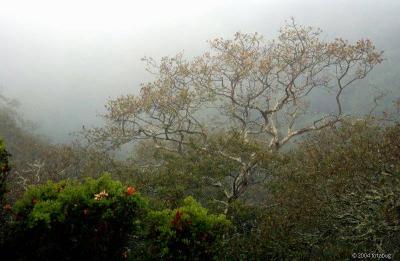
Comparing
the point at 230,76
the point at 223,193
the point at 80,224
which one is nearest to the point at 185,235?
the point at 80,224

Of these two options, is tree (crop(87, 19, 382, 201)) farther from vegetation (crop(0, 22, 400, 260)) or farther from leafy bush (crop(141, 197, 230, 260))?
leafy bush (crop(141, 197, 230, 260))

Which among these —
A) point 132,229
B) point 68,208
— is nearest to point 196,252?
point 132,229

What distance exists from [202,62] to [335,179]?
10.8 m

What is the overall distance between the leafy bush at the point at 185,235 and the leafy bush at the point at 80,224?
0.56 m

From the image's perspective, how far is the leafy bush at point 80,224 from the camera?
8977 millimetres

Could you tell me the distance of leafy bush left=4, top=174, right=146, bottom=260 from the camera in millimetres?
8977

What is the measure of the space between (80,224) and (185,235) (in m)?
2.22

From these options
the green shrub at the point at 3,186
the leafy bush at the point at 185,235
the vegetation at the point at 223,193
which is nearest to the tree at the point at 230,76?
the vegetation at the point at 223,193

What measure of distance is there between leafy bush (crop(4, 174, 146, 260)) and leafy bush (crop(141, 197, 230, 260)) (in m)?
0.56

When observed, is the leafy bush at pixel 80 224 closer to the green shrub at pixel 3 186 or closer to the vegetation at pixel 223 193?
the vegetation at pixel 223 193

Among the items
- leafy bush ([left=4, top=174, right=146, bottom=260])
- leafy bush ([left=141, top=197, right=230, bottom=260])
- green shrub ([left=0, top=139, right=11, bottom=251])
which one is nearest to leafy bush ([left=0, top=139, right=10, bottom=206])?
green shrub ([left=0, top=139, right=11, bottom=251])

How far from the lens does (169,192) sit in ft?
50.2

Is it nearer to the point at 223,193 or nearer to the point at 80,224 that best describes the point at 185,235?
the point at 80,224

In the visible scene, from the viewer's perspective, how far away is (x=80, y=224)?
916 centimetres
